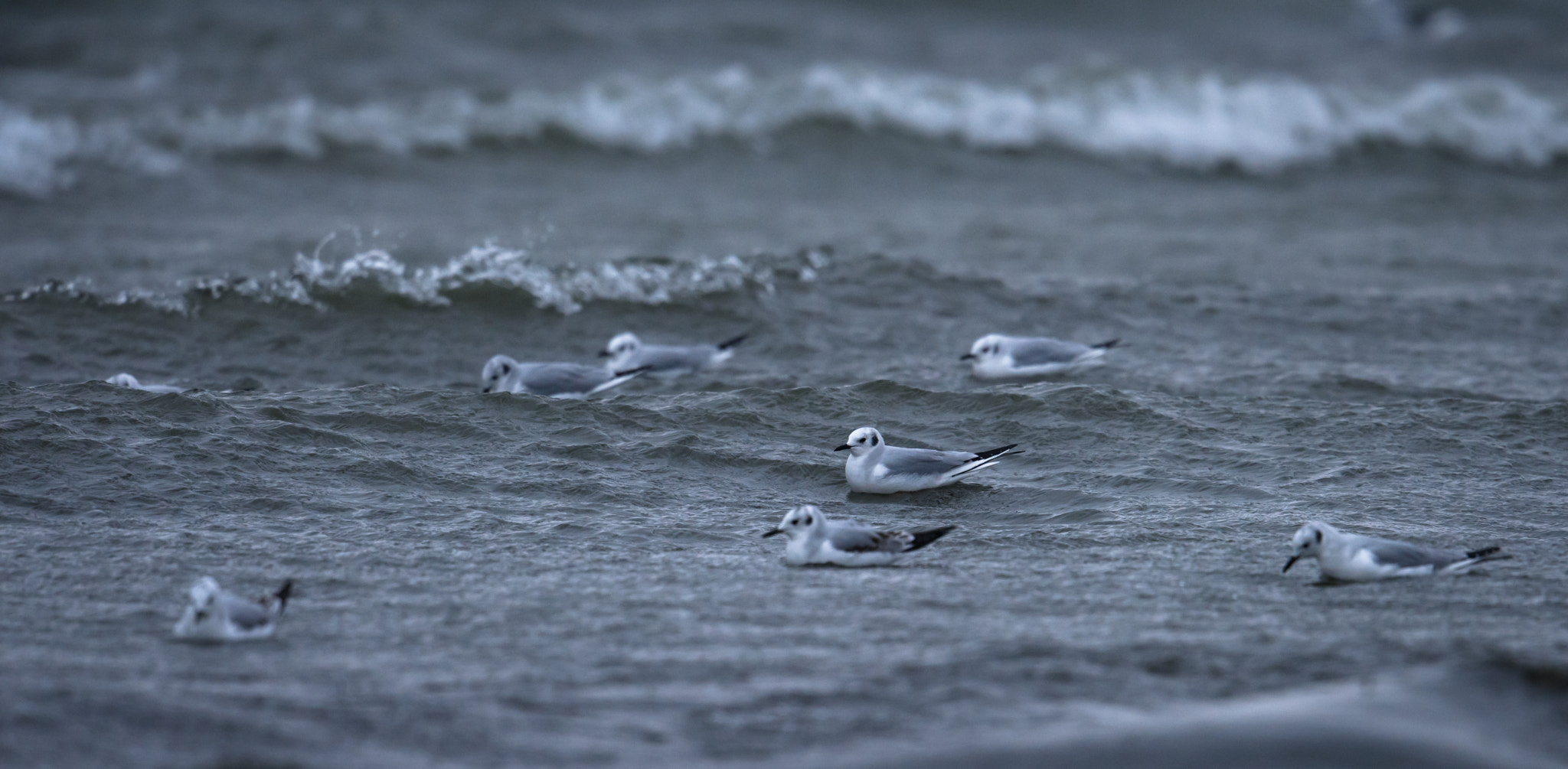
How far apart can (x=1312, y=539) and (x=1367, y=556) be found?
9.2 inches

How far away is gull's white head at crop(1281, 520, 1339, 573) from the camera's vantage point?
20.0 ft

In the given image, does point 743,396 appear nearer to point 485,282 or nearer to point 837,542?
point 837,542

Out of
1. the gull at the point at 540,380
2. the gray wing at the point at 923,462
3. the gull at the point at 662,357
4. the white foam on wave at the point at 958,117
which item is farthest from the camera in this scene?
the white foam on wave at the point at 958,117

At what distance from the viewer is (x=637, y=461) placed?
7.77 m

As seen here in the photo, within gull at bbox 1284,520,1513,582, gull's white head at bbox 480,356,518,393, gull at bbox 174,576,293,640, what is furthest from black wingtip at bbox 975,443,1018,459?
gull at bbox 174,576,293,640

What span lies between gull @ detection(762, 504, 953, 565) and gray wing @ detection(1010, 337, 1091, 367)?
342cm

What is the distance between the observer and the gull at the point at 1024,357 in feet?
31.7

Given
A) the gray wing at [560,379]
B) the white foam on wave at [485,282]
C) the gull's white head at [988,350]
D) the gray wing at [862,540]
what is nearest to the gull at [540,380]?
the gray wing at [560,379]

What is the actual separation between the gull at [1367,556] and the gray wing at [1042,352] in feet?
12.0

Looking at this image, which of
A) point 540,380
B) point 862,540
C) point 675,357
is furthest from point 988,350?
point 862,540

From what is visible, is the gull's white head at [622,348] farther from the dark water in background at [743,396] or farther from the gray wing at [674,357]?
the dark water in background at [743,396]

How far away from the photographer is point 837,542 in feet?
20.8

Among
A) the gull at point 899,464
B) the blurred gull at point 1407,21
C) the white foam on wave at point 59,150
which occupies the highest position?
the blurred gull at point 1407,21

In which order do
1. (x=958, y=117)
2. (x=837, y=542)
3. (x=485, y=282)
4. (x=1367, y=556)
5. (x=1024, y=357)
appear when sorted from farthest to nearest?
(x=958, y=117) → (x=485, y=282) → (x=1024, y=357) → (x=837, y=542) → (x=1367, y=556)
